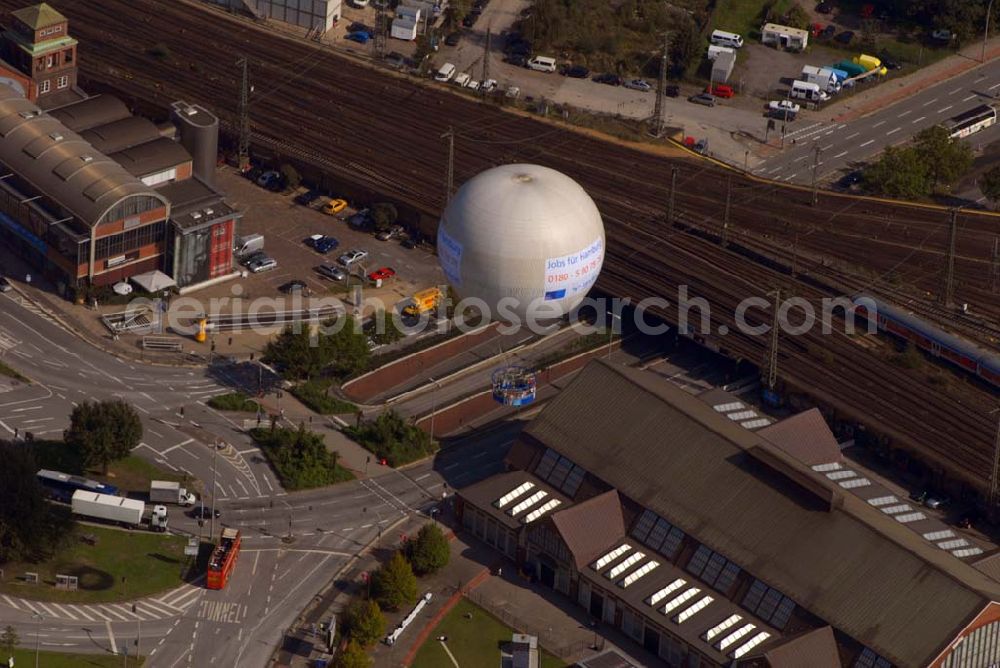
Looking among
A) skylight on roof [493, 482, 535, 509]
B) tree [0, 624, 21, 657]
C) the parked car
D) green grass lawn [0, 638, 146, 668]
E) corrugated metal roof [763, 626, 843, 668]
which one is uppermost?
corrugated metal roof [763, 626, 843, 668]

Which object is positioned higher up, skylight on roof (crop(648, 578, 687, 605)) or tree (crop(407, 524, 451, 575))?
skylight on roof (crop(648, 578, 687, 605))

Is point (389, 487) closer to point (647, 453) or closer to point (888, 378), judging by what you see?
point (647, 453)

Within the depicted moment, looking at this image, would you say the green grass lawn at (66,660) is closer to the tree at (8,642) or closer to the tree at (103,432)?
the tree at (8,642)

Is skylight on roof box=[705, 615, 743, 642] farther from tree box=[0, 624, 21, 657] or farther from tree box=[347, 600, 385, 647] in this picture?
tree box=[0, 624, 21, 657]

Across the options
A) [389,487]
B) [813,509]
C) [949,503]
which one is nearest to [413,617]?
[389,487]

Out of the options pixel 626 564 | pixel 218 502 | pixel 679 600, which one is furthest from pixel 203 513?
pixel 679 600

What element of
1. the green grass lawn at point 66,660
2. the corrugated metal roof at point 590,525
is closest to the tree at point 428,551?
the corrugated metal roof at point 590,525

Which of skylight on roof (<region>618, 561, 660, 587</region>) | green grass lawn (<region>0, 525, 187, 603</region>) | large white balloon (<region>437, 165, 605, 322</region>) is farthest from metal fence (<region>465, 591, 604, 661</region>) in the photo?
green grass lawn (<region>0, 525, 187, 603</region>)
